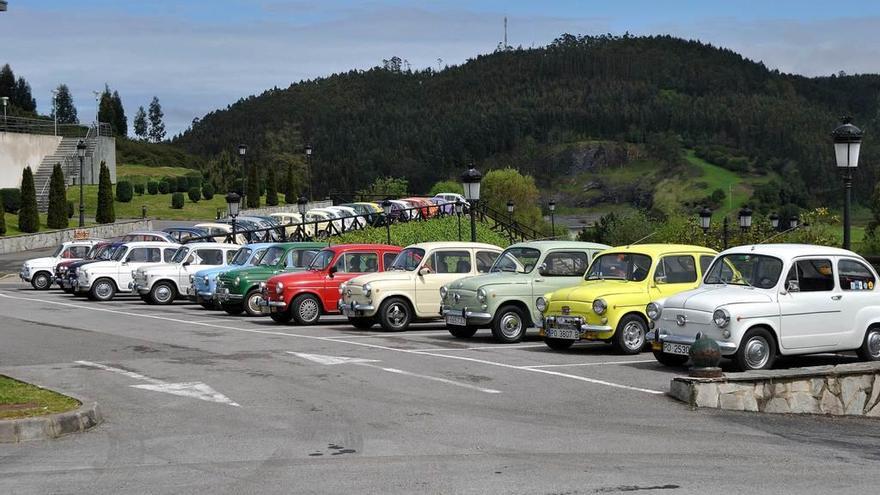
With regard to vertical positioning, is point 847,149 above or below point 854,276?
above

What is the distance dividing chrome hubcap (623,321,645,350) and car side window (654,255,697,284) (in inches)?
36.2

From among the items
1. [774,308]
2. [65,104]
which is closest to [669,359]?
[774,308]

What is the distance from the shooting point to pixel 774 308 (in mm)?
15789

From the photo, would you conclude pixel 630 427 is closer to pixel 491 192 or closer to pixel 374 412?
pixel 374 412

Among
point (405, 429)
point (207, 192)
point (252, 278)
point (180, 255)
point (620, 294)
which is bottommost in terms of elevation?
point (405, 429)

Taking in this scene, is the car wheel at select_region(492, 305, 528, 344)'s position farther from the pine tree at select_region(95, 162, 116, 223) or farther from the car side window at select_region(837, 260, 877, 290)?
the pine tree at select_region(95, 162, 116, 223)

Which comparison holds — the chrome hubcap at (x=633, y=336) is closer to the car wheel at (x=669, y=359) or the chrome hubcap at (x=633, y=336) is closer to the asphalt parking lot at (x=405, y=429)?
the asphalt parking lot at (x=405, y=429)

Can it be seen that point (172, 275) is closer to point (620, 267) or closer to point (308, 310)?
point (308, 310)

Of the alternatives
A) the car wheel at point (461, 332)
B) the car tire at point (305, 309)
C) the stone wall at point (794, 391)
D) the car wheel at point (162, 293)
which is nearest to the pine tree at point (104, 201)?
the car wheel at point (162, 293)

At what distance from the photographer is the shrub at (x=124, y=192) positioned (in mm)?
77875

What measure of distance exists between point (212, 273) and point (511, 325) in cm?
1165

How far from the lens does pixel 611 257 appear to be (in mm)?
19688

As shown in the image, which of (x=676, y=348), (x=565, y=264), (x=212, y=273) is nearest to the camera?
(x=676, y=348)

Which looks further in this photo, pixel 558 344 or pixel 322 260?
pixel 322 260
